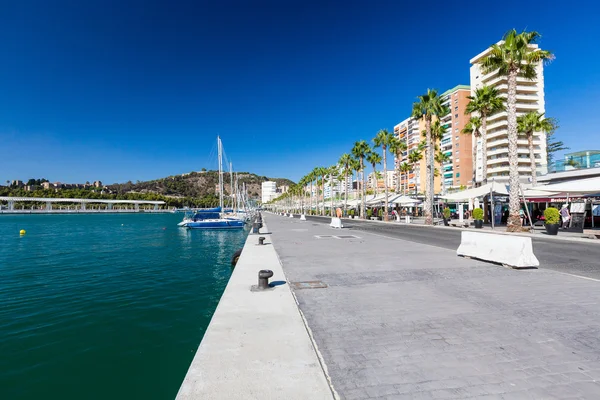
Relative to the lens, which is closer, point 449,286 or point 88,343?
point 88,343

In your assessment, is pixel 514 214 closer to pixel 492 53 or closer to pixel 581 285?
pixel 492 53

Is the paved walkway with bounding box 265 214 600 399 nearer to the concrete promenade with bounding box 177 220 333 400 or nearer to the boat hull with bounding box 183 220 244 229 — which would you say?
the concrete promenade with bounding box 177 220 333 400

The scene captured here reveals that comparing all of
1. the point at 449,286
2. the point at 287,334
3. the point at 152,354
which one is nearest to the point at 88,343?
the point at 152,354

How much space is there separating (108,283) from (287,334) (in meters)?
10.5

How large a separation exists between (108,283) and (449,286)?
1163cm

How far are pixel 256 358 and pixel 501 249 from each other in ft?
29.0

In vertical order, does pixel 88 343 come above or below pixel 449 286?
below

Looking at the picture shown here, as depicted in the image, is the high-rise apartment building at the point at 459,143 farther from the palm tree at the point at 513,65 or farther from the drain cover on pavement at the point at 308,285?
the drain cover on pavement at the point at 308,285

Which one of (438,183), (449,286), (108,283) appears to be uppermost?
(438,183)

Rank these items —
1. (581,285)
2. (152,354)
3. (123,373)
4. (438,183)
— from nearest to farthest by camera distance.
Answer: (123,373) < (152,354) < (581,285) < (438,183)

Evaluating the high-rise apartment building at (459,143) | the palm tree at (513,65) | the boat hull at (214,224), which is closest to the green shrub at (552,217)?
the palm tree at (513,65)

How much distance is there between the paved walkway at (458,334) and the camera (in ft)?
10.4

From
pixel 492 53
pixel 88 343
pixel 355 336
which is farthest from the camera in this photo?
pixel 492 53

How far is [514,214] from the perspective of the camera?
72.5 feet
